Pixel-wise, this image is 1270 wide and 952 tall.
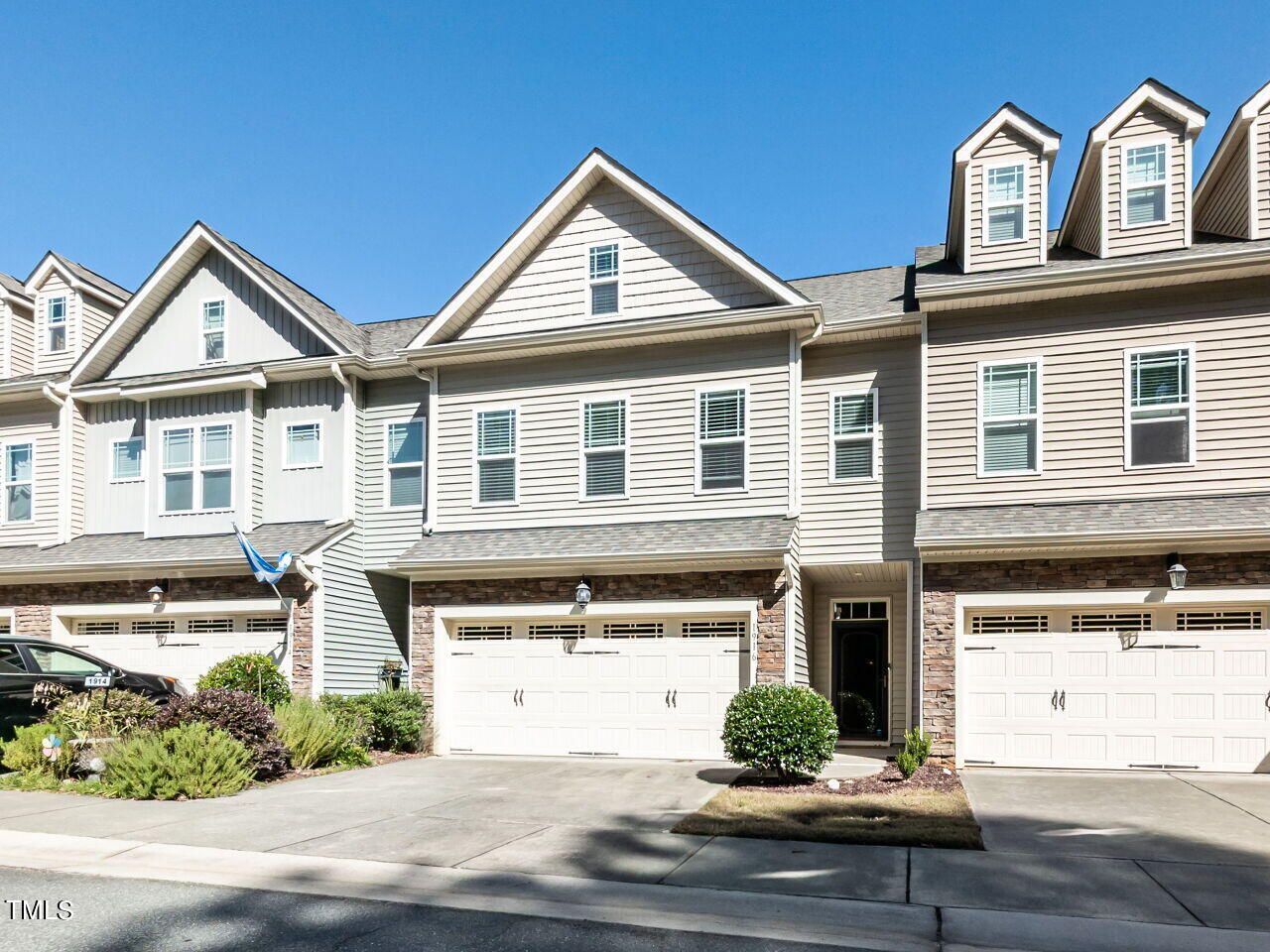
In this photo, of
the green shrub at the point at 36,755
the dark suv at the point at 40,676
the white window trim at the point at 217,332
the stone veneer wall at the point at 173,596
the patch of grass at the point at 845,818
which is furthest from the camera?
the white window trim at the point at 217,332

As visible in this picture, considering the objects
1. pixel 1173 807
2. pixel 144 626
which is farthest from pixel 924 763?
pixel 144 626

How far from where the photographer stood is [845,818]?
9.75 m

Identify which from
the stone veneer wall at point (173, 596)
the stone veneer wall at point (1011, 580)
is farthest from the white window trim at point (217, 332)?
the stone veneer wall at point (1011, 580)

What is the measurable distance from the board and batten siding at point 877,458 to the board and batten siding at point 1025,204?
1582 millimetres

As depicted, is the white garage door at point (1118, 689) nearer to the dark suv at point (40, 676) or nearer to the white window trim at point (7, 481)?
the dark suv at point (40, 676)

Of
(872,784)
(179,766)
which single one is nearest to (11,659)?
(179,766)

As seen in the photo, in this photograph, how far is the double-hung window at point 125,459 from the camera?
18.6 meters

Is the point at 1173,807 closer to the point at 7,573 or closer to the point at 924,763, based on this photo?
the point at 924,763

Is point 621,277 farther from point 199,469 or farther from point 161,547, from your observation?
point 161,547

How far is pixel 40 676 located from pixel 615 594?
25.8ft

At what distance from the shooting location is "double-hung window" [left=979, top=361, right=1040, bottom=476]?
14.3 metres

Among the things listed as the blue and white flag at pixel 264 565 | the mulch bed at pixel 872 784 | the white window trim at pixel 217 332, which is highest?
the white window trim at pixel 217 332

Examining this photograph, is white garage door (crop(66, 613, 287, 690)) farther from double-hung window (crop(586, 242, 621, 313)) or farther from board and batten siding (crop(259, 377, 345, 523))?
double-hung window (crop(586, 242, 621, 313))

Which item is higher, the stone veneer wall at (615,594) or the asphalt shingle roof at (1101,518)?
the asphalt shingle roof at (1101,518)
